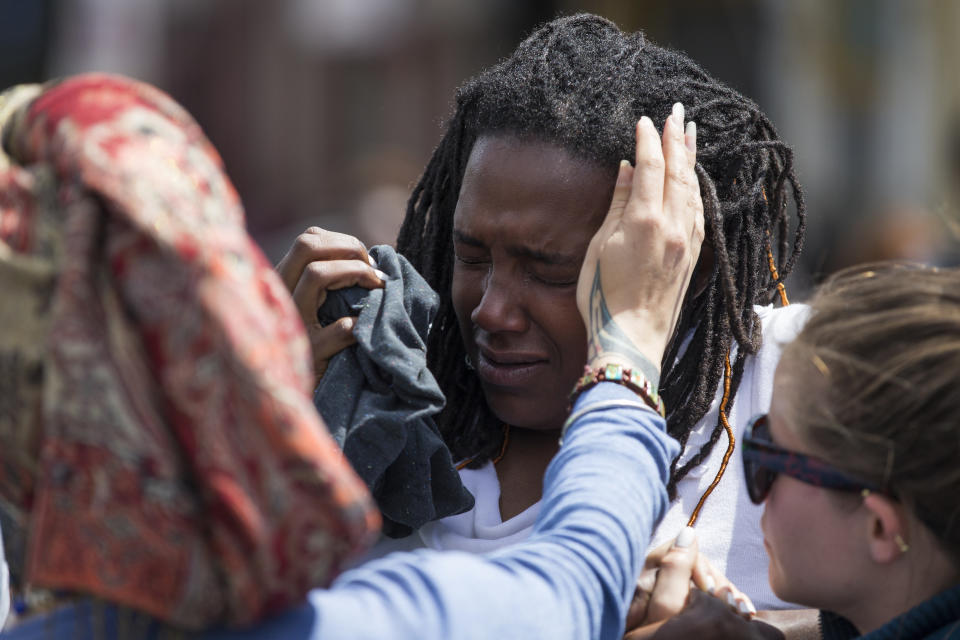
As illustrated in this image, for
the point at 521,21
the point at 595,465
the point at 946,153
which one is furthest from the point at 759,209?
the point at 946,153

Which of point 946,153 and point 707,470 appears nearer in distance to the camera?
point 707,470

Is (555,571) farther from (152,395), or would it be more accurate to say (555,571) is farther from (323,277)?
(323,277)

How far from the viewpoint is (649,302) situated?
196cm

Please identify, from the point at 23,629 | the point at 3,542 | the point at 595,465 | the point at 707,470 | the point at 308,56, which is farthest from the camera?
the point at 308,56

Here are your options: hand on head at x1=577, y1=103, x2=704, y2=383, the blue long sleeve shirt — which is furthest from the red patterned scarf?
hand on head at x1=577, y1=103, x2=704, y2=383

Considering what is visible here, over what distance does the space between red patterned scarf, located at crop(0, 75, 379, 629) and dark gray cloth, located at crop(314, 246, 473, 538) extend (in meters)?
0.80

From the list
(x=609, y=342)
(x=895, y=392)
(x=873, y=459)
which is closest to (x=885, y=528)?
(x=873, y=459)

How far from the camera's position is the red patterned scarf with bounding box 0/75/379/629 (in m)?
1.19

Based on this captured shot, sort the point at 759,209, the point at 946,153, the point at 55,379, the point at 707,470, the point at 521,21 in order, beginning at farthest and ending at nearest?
the point at 946,153 → the point at 521,21 → the point at 759,209 → the point at 707,470 → the point at 55,379

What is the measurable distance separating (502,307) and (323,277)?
37 cm

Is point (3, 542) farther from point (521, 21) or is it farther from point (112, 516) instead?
point (521, 21)

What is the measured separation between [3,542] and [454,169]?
1296 millimetres

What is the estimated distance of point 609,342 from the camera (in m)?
1.88

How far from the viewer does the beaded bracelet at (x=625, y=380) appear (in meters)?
1.80
